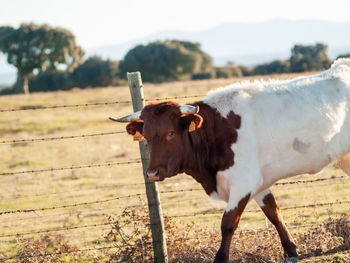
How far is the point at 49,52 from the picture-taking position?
2773 inches

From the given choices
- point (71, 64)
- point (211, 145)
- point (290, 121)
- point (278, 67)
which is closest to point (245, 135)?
point (211, 145)

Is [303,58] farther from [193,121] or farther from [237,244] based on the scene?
A: [193,121]

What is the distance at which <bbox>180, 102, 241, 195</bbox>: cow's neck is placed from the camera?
5844 millimetres

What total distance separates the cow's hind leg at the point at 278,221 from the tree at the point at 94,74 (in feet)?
200

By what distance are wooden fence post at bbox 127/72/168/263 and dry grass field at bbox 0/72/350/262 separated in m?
0.16

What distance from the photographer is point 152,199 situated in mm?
6617

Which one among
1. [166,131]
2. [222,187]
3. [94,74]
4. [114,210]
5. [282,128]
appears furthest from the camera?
[94,74]

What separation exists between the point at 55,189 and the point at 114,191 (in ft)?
5.34

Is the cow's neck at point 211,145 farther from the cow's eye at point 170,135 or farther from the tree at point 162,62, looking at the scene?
the tree at point 162,62

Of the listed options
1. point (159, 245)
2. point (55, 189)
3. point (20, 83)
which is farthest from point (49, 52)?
point (159, 245)

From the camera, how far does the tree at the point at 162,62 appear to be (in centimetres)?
7281

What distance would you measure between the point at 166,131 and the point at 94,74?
6340cm

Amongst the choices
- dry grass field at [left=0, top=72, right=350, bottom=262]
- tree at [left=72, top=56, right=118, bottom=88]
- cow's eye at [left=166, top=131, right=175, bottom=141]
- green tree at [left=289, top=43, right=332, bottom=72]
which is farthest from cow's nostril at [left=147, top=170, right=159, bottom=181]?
tree at [left=72, top=56, right=118, bottom=88]

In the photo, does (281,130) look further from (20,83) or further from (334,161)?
(20,83)
